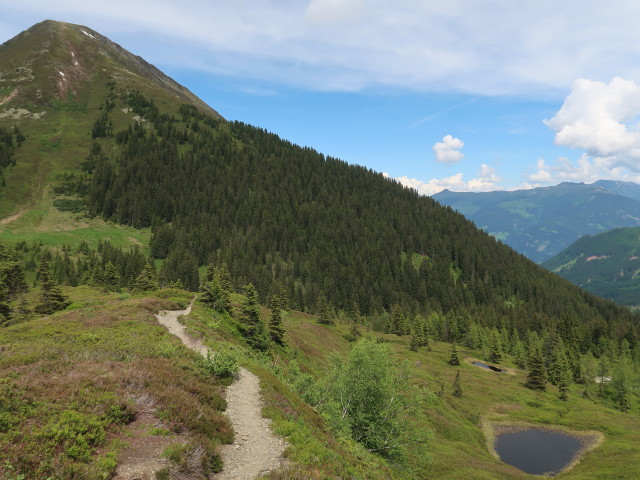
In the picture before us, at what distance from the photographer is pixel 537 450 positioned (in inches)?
2457

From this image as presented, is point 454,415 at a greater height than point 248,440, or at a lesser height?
lesser

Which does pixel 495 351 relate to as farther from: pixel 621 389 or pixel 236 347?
pixel 236 347

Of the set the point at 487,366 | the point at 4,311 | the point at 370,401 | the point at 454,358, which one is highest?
the point at 370,401

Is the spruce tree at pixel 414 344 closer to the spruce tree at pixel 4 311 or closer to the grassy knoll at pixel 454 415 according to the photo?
the grassy knoll at pixel 454 415

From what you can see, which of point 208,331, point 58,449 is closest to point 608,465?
point 208,331

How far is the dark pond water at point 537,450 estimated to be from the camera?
56188mm

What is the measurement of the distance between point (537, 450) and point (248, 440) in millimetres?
75386

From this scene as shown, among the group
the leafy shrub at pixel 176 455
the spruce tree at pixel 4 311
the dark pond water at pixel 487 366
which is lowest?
the dark pond water at pixel 487 366

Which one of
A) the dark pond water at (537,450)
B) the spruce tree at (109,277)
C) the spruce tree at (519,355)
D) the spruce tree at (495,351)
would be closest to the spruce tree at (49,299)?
the spruce tree at (109,277)

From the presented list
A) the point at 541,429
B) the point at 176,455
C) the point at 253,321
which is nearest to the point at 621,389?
the point at 541,429

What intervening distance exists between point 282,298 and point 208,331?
89274mm

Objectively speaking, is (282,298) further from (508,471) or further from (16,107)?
(16,107)

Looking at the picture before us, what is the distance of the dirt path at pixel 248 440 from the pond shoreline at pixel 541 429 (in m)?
61.0

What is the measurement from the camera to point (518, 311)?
171000 mm
